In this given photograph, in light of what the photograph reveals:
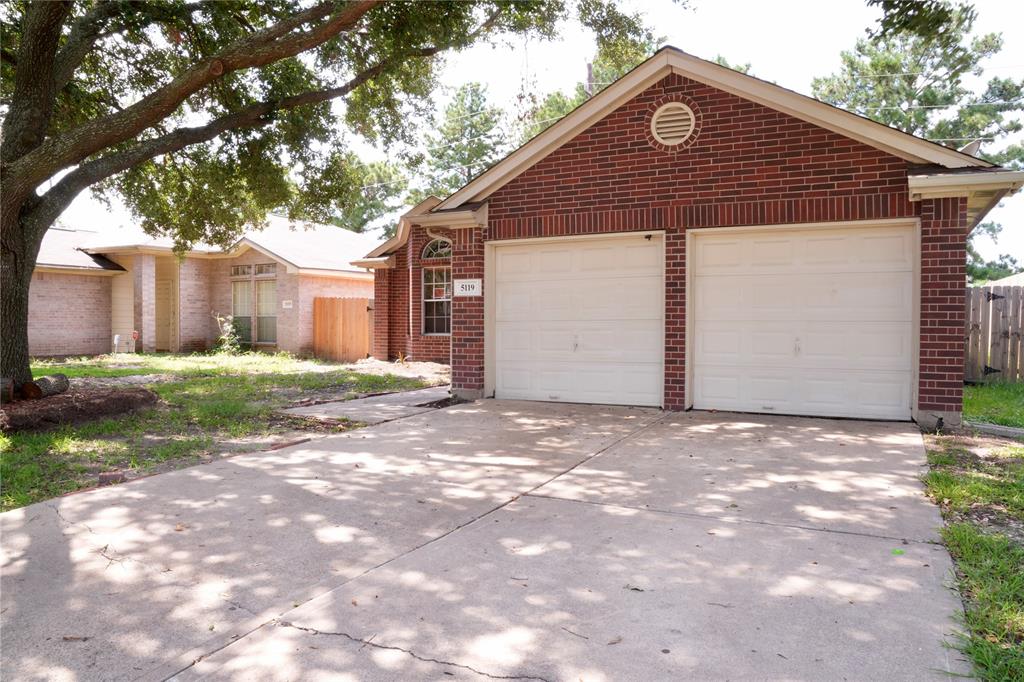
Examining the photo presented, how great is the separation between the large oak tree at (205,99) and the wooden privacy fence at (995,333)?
8.21 metres

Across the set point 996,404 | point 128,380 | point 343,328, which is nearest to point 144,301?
point 343,328

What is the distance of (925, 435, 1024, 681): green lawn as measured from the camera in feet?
9.64

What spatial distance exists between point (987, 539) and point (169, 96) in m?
9.65

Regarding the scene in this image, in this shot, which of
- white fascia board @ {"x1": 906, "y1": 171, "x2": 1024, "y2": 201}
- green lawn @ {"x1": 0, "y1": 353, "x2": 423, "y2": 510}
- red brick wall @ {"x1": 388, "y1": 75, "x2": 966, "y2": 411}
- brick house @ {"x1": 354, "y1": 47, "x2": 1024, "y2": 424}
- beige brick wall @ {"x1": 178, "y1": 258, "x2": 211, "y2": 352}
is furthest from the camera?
beige brick wall @ {"x1": 178, "y1": 258, "x2": 211, "y2": 352}

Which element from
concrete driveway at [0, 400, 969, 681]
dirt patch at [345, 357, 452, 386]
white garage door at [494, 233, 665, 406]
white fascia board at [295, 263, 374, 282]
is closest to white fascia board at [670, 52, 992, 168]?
white garage door at [494, 233, 665, 406]

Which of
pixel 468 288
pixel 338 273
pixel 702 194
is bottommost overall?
pixel 468 288

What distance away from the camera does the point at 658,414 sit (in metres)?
9.40

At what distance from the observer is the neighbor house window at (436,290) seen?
58.2 ft

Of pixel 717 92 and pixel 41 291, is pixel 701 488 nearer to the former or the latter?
pixel 717 92

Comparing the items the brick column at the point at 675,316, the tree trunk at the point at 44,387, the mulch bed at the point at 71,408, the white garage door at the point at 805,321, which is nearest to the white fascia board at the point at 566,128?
the brick column at the point at 675,316

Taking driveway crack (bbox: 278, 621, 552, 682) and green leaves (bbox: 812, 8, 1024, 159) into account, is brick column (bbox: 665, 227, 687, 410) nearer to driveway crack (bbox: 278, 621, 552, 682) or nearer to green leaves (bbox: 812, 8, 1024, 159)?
driveway crack (bbox: 278, 621, 552, 682)

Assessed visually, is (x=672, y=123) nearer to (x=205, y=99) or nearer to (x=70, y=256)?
(x=205, y=99)

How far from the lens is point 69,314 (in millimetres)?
22094

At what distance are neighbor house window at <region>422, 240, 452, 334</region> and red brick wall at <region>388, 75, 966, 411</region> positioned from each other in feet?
22.3
